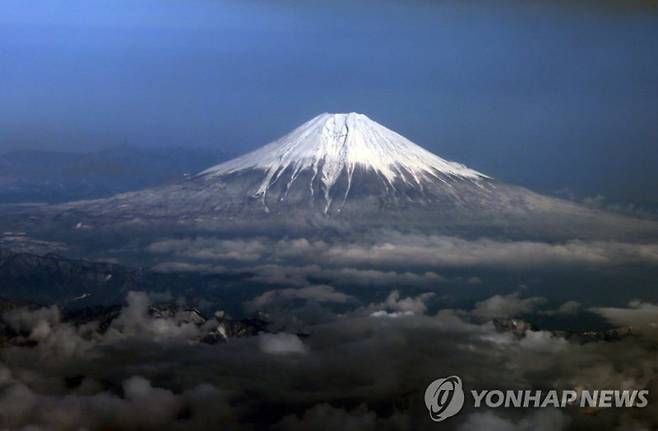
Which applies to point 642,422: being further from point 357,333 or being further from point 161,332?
point 161,332

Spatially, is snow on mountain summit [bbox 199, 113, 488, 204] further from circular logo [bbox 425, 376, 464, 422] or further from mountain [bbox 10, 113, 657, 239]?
circular logo [bbox 425, 376, 464, 422]

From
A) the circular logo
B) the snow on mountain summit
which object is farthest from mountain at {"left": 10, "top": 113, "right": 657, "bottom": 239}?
the circular logo

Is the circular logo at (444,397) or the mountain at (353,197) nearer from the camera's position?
the circular logo at (444,397)

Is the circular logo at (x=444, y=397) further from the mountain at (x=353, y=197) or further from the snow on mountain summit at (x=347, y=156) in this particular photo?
the snow on mountain summit at (x=347, y=156)

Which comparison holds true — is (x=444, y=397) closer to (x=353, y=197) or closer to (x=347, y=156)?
(x=353, y=197)

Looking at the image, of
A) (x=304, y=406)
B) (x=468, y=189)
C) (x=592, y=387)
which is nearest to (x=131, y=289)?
(x=468, y=189)

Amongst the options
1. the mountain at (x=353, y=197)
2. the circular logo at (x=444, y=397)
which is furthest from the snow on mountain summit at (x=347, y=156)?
the circular logo at (x=444, y=397)
